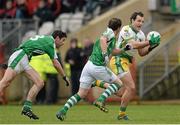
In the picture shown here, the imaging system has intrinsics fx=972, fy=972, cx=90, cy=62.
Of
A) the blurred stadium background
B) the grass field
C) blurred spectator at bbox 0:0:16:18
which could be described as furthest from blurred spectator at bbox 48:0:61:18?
the grass field

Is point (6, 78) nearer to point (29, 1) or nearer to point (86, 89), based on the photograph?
point (86, 89)

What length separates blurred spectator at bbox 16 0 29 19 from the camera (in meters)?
35.1

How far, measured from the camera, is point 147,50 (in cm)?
2125

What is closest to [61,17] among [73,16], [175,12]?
[73,16]

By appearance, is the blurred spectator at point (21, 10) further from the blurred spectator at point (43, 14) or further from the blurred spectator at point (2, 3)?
the blurred spectator at point (2, 3)

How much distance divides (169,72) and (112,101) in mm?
2835

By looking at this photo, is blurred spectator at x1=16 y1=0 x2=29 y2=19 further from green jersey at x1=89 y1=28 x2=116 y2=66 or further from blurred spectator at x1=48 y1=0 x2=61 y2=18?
green jersey at x1=89 y1=28 x2=116 y2=66

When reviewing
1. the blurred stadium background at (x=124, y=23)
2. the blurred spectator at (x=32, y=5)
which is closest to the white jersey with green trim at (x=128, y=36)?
the blurred stadium background at (x=124, y=23)

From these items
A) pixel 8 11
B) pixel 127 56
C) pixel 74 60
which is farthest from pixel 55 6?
pixel 127 56

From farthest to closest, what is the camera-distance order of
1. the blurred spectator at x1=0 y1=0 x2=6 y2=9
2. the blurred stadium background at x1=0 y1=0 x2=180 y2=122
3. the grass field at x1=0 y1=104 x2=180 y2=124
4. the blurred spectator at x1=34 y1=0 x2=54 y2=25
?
the blurred spectator at x1=0 y1=0 x2=6 y2=9 → the blurred spectator at x1=34 y1=0 x2=54 y2=25 → the blurred stadium background at x1=0 y1=0 x2=180 y2=122 → the grass field at x1=0 y1=104 x2=180 y2=124

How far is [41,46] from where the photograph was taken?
20453 mm

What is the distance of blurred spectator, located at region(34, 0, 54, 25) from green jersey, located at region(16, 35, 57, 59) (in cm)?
1389

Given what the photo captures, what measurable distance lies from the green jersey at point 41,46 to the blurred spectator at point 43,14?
13.9 m

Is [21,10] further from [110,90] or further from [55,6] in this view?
[110,90]
